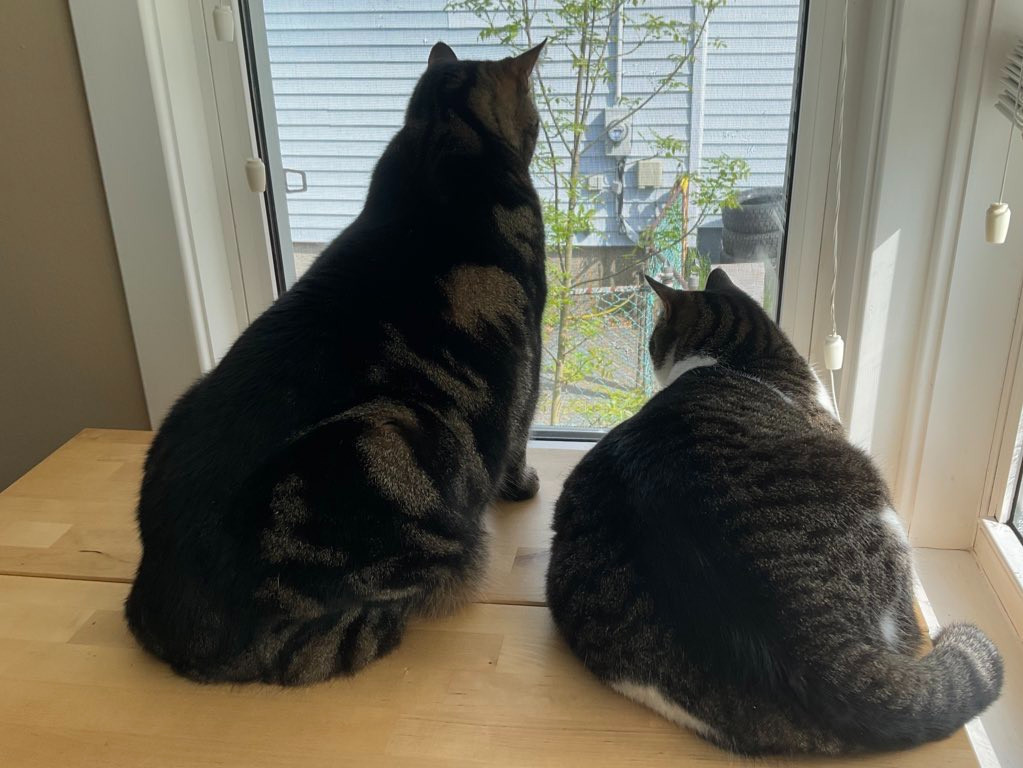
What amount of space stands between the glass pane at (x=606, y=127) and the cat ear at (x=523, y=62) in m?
0.25

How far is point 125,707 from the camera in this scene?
90 centimetres

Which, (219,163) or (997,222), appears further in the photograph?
(219,163)

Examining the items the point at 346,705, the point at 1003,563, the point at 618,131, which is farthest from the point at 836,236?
the point at 346,705

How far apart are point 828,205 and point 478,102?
0.64m

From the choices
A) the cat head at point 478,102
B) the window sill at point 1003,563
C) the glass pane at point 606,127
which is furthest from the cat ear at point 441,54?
the window sill at point 1003,563

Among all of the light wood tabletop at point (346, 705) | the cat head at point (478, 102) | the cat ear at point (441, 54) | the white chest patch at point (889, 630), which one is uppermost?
the cat ear at point (441, 54)

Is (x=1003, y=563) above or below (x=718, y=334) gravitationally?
below

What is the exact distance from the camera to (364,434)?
898mm

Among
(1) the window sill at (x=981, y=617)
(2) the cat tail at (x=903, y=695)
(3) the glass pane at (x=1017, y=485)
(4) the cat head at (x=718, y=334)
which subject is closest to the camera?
(2) the cat tail at (x=903, y=695)

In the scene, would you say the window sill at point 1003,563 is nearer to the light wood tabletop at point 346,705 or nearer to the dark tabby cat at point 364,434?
the light wood tabletop at point 346,705

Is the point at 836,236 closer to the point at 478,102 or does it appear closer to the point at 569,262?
the point at 569,262

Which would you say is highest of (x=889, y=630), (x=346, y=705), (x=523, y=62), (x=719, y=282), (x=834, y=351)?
(x=523, y=62)

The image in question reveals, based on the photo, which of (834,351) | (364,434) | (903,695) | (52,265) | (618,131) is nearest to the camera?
(903,695)

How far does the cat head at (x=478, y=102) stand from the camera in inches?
43.1
